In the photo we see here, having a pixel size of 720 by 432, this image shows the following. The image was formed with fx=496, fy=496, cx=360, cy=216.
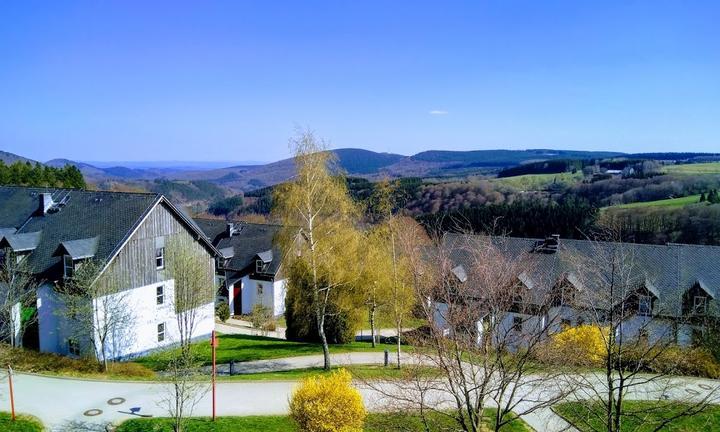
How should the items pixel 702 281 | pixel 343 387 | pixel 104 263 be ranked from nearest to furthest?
1. pixel 343 387
2. pixel 104 263
3. pixel 702 281

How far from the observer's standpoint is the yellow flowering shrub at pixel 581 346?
12352mm

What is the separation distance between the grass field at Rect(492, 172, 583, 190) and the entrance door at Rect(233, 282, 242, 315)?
359 feet

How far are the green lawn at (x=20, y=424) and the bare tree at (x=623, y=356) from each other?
1696 cm

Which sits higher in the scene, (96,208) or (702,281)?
(96,208)

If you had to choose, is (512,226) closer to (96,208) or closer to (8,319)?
(96,208)

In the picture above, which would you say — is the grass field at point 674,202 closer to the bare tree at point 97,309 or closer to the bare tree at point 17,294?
Answer: the bare tree at point 97,309

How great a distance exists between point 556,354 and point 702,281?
26.0m

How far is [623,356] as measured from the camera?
53.7 feet

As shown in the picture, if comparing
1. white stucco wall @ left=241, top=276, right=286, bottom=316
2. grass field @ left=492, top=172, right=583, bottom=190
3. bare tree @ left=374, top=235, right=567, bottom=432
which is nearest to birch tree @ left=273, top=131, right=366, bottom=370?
bare tree @ left=374, top=235, right=567, bottom=432

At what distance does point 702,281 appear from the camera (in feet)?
104

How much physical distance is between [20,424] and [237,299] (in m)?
28.7

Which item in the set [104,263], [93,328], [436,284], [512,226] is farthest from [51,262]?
[512,226]

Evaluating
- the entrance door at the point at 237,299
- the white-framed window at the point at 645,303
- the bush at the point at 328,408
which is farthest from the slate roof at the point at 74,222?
the white-framed window at the point at 645,303

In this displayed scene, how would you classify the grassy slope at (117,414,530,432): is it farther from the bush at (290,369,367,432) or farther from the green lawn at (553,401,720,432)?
the green lawn at (553,401,720,432)
